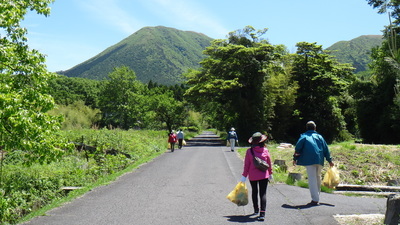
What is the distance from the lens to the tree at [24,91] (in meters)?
12.0

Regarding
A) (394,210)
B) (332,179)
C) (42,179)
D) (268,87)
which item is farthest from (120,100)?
(394,210)

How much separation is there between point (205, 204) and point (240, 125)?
34.9 metres

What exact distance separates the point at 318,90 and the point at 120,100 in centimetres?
4501

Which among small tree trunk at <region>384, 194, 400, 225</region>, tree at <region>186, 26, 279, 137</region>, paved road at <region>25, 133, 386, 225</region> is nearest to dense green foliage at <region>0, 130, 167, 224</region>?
paved road at <region>25, 133, 386, 225</region>

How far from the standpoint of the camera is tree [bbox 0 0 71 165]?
12.0 m

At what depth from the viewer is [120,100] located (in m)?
77.9

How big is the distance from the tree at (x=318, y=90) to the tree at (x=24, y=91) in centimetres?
3739

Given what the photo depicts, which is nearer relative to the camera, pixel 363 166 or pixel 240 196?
pixel 240 196

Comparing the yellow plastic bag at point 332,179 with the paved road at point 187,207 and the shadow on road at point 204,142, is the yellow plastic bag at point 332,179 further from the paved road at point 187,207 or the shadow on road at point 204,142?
the shadow on road at point 204,142

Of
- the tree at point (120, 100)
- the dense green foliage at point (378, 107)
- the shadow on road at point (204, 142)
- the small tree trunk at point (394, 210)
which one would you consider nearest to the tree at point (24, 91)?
the small tree trunk at point (394, 210)

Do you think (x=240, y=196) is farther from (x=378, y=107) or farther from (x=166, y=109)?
(x=166, y=109)

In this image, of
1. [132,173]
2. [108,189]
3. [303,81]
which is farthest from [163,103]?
[108,189]

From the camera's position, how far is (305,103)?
48.5 m

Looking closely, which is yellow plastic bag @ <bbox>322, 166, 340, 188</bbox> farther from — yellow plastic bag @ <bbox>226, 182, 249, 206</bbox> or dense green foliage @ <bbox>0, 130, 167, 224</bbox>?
dense green foliage @ <bbox>0, 130, 167, 224</bbox>
